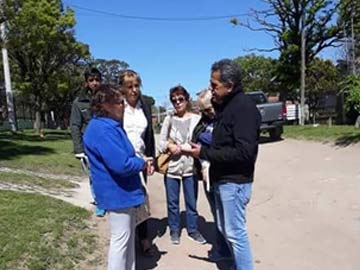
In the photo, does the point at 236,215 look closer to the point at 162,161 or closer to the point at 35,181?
the point at 162,161

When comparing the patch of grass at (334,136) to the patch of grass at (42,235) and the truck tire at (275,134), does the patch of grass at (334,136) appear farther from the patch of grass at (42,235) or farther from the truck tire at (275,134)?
the patch of grass at (42,235)

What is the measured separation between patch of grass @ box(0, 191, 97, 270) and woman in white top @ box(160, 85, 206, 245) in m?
1.00

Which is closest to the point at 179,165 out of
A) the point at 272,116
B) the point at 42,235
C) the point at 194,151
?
the point at 194,151

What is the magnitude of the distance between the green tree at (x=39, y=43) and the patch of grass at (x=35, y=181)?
585 inches

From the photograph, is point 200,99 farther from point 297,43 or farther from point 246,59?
point 246,59

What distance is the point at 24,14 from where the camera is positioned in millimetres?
25109

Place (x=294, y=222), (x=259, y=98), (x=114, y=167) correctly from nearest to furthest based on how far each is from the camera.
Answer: (x=114, y=167)
(x=294, y=222)
(x=259, y=98)

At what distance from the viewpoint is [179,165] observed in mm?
5863

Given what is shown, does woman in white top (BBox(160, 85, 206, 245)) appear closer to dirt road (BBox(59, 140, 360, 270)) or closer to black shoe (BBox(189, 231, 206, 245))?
black shoe (BBox(189, 231, 206, 245))

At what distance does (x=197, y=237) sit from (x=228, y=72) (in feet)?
8.57

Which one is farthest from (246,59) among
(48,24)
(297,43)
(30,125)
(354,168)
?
(354,168)

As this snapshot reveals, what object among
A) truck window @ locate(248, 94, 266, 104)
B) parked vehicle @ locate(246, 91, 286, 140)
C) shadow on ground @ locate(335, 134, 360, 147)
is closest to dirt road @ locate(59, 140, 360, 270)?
shadow on ground @ locate(335, 134, 360, 147)

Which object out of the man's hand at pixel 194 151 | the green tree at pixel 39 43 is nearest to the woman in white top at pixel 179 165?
the man's hand at pixel 194 151

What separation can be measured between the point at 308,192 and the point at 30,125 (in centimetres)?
5096
